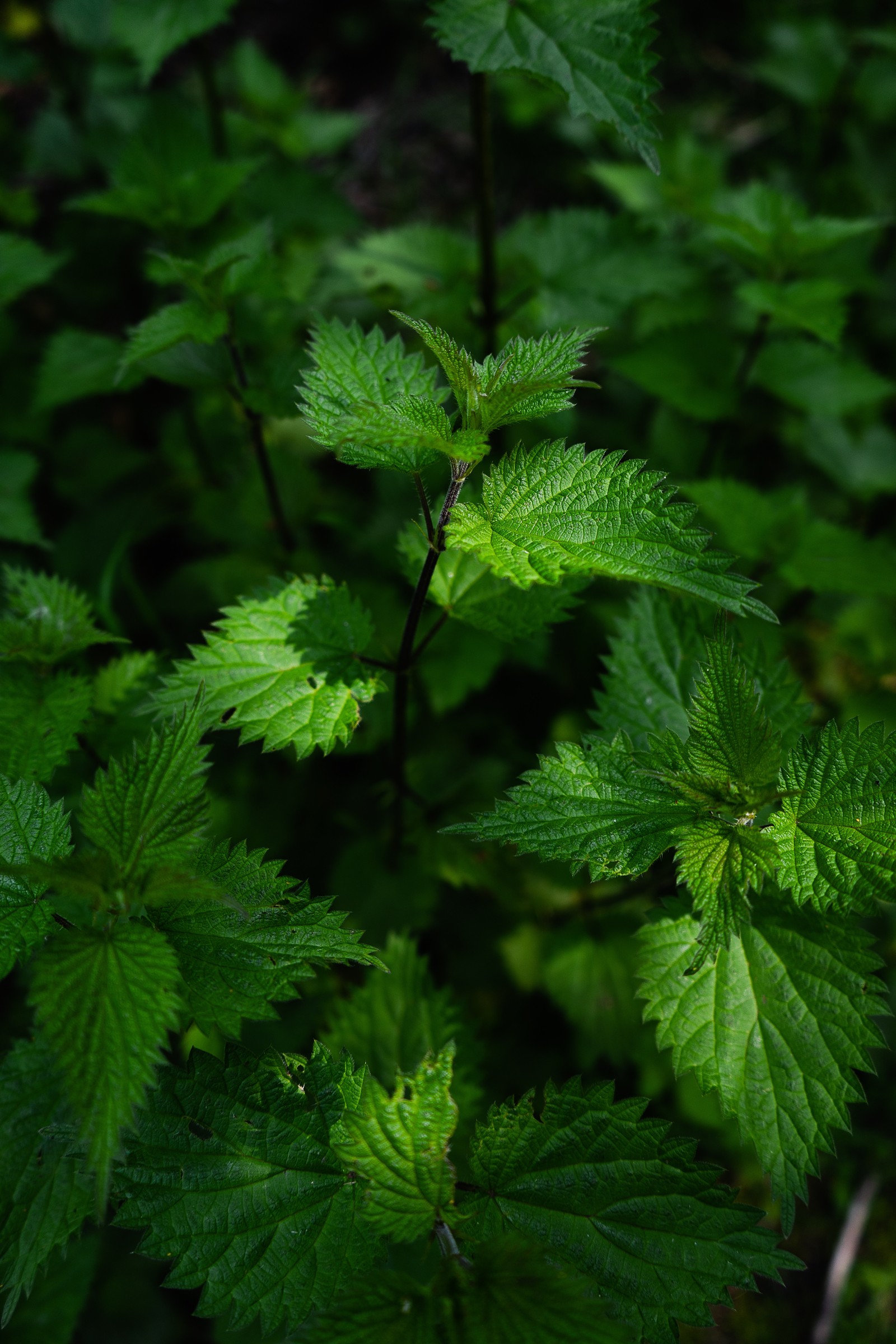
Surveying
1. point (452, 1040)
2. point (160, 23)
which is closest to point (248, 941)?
point (452, 1040)

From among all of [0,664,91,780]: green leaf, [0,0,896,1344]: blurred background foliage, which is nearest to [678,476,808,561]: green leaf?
[0,0,896,1344]: blurred background foliage

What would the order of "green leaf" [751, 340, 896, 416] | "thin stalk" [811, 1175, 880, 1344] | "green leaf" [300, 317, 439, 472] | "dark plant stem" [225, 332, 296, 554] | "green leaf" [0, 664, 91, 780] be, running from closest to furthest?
1. "green leaf" [300, 317, 439, 472]
2. "green leaf" [0, 664, 91, 780]
3. "dark plant stem" [225, 332, 296, 554]
4. "thin stalk" [811, 1175, 880, 1344]
5. "green leaf" [751, 340, 896, 416]

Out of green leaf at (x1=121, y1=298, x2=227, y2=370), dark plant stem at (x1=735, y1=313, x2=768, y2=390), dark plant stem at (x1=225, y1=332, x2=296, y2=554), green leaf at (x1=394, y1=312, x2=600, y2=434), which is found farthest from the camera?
dark plant stem at (x1=735, y1=313, x2=768, y2=390)

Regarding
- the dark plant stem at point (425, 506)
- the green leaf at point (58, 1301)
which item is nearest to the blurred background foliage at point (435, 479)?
the green leaf at point (58, 1301)

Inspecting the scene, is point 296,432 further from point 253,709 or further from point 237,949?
point 237,949

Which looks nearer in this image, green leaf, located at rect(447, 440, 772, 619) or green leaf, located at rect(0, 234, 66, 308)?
Result: green leaf, located at rect(447, 440, 772, 619)

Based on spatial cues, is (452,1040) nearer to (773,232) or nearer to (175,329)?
(175,329)

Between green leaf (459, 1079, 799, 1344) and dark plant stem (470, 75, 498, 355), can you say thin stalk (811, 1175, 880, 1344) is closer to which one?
green leaf (459, 1079, 799, 1344)

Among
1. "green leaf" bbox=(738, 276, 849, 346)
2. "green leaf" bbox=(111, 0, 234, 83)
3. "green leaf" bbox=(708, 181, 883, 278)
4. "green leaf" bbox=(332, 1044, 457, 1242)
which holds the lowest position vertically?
"green leaf" bbox=(332, 1044, 457, 1242)

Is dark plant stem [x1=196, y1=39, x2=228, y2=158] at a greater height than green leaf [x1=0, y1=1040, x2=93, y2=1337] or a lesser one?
greater
